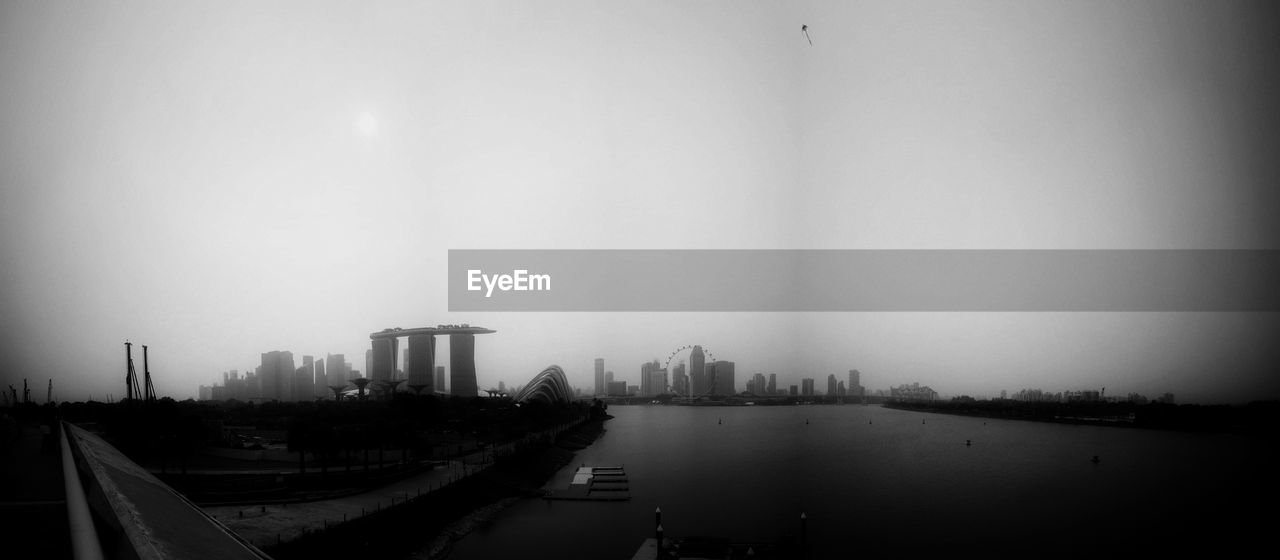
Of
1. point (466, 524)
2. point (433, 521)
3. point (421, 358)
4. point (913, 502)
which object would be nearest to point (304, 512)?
point (433, 521)

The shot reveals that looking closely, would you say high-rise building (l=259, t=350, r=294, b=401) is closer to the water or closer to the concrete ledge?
the water

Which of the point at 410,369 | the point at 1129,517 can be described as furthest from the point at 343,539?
the point at 410,369

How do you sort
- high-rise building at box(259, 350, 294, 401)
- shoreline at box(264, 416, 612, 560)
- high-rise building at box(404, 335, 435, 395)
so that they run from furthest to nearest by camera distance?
high-rise building at box(259, 350, 294, 401) < high-rise building at box(404, 335, 435, 395) < shoreline at box(264, 416, 612, 560)

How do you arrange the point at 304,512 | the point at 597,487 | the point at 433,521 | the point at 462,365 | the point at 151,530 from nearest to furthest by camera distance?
the point at 151,530
the point at 304,512
the point at 433,521
the point at 597,487
the point at 462,365

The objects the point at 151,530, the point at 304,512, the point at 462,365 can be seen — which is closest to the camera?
the point at 151,530

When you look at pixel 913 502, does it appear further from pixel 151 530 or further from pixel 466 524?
pixel 151 530

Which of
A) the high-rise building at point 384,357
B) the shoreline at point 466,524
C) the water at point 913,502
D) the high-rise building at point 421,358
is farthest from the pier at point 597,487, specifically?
the high-rise building at point 384,357

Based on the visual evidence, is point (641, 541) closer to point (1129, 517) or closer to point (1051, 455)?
point (1129, 517)

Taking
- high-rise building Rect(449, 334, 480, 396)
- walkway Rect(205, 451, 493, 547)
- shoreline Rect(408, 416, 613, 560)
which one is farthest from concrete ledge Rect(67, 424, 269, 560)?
high-rise building Rect(449, 334, 480, 396)

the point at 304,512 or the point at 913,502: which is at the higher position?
the point at 304,512
